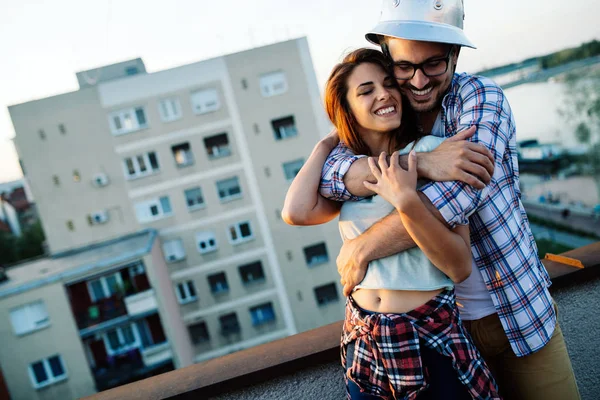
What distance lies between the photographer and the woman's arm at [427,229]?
93cm

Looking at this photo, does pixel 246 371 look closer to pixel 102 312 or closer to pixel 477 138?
pixel 477 138

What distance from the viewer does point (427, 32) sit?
3.66ft

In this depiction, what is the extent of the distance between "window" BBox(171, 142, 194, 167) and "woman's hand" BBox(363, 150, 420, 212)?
15260mm

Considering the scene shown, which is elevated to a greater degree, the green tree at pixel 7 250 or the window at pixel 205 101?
the window at pixel 205 101

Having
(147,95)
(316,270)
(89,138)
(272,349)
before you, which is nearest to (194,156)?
(147,95)

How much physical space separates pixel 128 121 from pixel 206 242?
5.35m

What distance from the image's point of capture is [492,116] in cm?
104

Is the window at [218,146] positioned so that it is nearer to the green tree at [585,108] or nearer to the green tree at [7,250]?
the green tree at [585,108]

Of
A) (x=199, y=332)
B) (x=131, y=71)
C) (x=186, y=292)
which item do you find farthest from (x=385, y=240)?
(x=131, y=71)

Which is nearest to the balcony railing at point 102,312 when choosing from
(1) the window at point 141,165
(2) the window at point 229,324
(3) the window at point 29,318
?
(3) the window at point 29,318

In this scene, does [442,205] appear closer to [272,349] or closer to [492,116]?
[492,116]

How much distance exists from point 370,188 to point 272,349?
1010 millimetres

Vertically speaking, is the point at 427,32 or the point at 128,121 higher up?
the point at 128,121

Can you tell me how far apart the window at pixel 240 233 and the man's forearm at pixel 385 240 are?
15.2 metres
